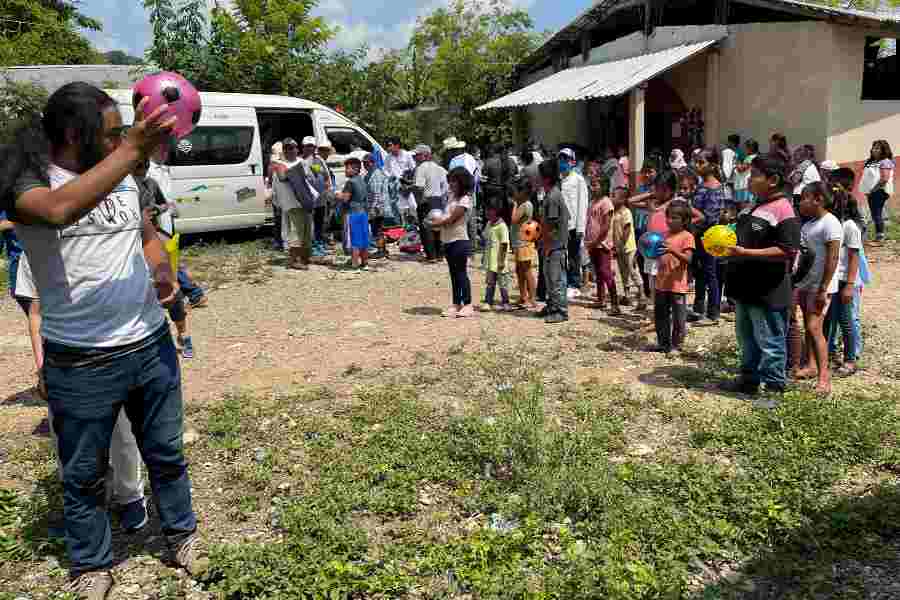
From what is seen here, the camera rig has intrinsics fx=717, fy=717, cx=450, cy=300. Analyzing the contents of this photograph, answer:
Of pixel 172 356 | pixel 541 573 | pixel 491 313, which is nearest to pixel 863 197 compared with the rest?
pixel 491 313

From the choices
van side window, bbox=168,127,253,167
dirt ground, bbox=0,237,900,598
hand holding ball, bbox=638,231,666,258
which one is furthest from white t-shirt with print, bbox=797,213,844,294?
van side window, bbox=168,127,253,167

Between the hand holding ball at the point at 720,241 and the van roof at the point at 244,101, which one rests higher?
the van roof at the point at 244,101

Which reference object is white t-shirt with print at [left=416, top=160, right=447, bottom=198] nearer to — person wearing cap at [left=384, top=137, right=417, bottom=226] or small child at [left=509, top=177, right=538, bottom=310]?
person wearing cap at [left=384, top=137, right=417, bottom=226]

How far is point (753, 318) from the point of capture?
14.5ft

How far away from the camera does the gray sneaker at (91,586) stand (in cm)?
264

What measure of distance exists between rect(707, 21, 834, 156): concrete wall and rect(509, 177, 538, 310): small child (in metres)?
5.88

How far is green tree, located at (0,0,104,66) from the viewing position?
19203mm

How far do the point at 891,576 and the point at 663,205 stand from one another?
3844 millimetres

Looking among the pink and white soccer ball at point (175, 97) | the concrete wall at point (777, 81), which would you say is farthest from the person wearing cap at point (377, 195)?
the pink and white soccer ball at point (175, 97)

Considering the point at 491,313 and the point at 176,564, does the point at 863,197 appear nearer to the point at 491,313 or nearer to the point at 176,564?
the point at 491,313

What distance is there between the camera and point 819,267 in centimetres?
455

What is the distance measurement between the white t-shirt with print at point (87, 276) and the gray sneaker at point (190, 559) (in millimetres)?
922

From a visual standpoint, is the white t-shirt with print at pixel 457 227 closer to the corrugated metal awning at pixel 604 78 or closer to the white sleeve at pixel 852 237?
the white sleeve at pixel 852 237

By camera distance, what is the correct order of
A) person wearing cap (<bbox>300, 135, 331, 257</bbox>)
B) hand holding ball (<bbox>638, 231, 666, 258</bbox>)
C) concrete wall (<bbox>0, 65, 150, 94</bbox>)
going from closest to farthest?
hand holding ball (<bbox>638, 231, 666, 258</bbox>)
person wearing cap (<bbox>300, 135, 331, 257</bbox>)
concrete wall (<bbox>0, 65, 150, 94</bbox>)
